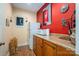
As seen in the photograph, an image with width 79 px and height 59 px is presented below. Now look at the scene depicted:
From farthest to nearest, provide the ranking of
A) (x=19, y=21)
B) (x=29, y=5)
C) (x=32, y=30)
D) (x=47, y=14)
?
(x=32, y=30) < (x=19, y=21) < (x=47, y=14) < (x=29, y=5)

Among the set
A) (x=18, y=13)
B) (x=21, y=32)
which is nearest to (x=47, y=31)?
(x=21, y=32)

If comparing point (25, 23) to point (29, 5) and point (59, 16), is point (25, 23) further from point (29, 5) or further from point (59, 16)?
point (59, 16)

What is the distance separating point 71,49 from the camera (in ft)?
3.43

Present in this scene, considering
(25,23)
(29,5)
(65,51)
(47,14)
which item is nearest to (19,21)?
(25,23)

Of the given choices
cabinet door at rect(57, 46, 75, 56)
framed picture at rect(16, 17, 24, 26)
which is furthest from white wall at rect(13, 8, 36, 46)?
cabinet door at rect(57, 46, 75, 56)

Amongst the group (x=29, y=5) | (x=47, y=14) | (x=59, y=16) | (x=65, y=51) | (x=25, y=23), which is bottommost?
(x=65, y=51)

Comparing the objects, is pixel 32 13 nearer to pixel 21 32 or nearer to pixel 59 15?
pixel 21 32

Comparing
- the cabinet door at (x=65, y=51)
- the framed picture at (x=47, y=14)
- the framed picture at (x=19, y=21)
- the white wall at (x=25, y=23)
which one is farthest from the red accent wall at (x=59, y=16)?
the cabinet door at (x=65, y=51)

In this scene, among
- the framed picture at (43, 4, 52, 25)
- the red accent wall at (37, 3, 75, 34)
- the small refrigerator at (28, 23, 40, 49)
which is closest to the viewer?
the red accent wall at (37, 3, 75, 34)

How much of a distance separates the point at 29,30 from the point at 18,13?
33.0 inches

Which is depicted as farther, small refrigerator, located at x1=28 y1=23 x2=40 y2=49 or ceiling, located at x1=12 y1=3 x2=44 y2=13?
small refrigerator, located at x1=28 y1=23 x2=40 y2=49

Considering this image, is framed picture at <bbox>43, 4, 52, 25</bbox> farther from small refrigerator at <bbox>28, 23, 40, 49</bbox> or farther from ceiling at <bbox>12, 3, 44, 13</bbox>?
small refrigerator at <bbox>28, 23, 40, 49</bbox>

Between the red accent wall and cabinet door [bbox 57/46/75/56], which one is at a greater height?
the red accent wall

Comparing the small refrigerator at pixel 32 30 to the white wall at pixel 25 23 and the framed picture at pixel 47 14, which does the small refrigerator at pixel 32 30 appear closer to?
the white wall at pixel 25 23
